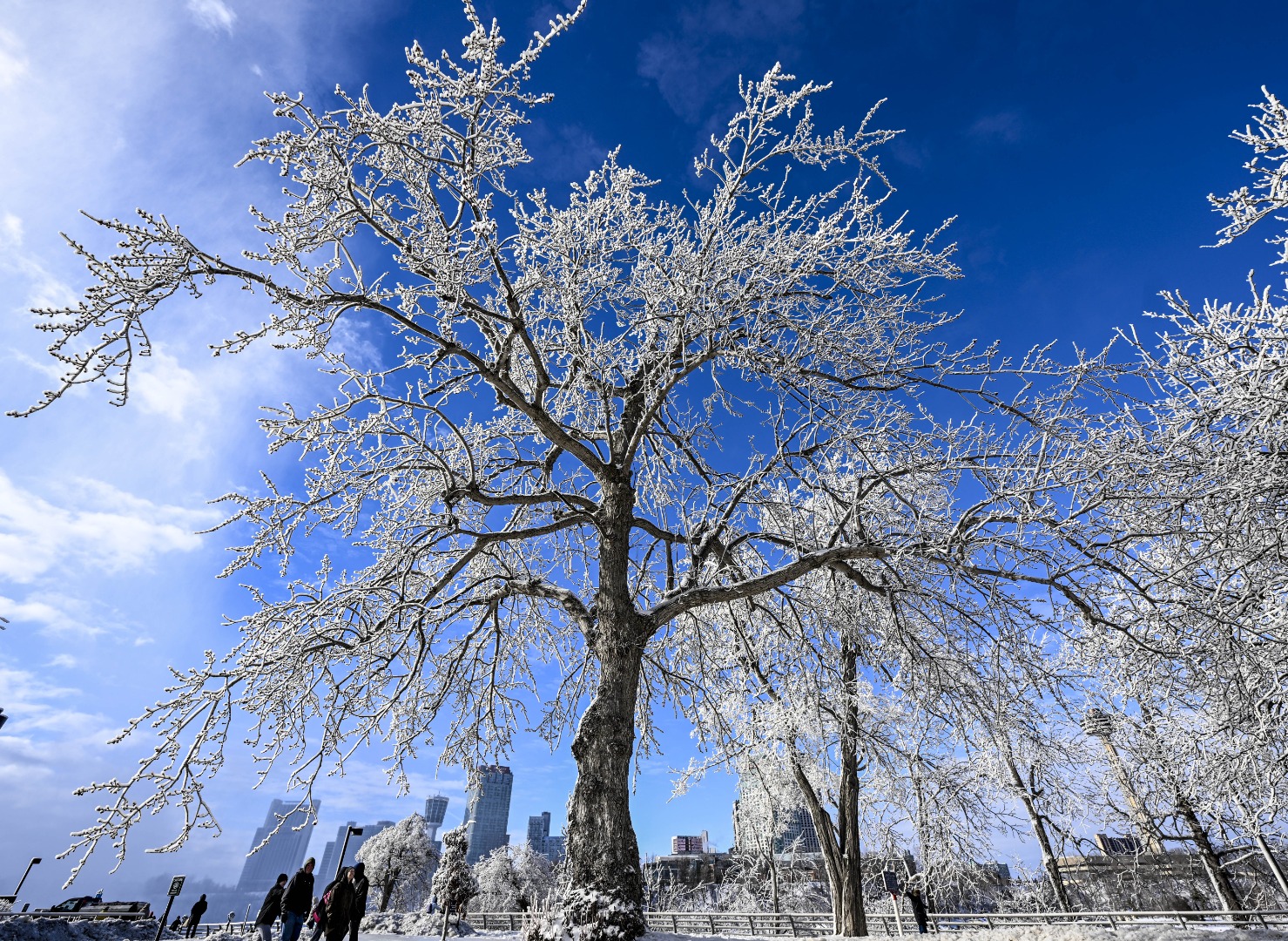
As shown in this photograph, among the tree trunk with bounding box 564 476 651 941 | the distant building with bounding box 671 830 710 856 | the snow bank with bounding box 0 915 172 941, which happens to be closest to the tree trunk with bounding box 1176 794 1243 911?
the tree trunk with bounding box 564 476 651 941

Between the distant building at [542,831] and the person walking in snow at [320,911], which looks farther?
the distant building at [542,831]

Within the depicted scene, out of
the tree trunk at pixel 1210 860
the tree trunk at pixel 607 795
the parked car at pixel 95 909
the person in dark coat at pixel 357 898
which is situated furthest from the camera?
the parked car at pixel 95 909

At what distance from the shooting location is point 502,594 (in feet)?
24.5

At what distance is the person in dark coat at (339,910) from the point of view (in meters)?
8.67

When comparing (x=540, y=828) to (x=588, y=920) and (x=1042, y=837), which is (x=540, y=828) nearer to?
(x=1042, y=837)

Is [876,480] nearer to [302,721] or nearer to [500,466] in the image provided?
[500,466]

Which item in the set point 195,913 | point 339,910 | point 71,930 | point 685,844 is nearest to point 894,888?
point 339,910

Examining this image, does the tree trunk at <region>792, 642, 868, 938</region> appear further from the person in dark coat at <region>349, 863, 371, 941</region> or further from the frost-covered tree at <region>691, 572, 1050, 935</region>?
the person in dark coat at <region>349, 863, 371, 941</region>

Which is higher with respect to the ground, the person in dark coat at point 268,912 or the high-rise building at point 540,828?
the high-rise building at point 540,828

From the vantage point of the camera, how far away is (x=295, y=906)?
335 inches

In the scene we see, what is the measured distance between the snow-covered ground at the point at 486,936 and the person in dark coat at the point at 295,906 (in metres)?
3.48

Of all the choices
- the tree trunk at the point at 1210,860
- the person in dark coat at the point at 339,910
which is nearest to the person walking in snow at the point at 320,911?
the person in dark coat at the point at 339,910

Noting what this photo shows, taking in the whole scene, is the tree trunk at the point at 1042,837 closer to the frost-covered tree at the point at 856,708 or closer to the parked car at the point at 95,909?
the frost-covered tree at the point at 856,708

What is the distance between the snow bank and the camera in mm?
9805
